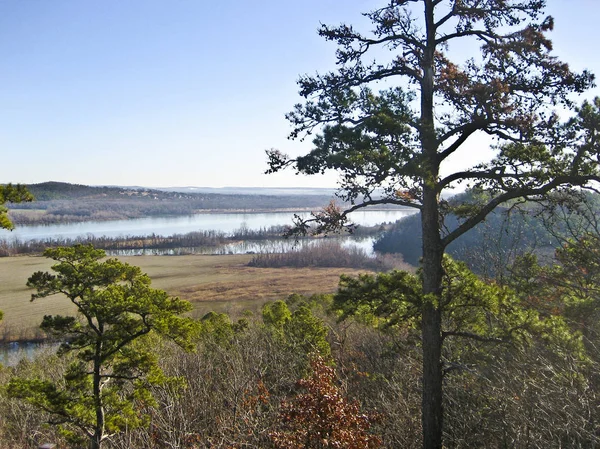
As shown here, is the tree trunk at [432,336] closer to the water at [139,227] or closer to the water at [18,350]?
the water at [18,350]

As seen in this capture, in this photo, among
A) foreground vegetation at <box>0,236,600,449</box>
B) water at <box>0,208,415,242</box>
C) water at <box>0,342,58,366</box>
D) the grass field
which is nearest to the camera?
foreground vegetation at <box>0,236,600,449</box>

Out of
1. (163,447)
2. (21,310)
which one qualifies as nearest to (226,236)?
(21,310)

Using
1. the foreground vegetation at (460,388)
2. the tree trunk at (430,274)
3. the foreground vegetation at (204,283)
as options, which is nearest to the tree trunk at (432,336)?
the tree trunk at (430,274)

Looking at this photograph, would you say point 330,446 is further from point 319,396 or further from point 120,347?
point 120,347

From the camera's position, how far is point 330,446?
5.69 m

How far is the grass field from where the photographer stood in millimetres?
47250

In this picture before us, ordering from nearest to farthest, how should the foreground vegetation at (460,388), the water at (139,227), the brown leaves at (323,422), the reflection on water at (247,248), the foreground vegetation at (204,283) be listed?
the brown leaves at (323,422), the foreground vegetation at (460,388), the foreground vegetation at (204,283), the reflection on water at (247,248), the water at (139,227)

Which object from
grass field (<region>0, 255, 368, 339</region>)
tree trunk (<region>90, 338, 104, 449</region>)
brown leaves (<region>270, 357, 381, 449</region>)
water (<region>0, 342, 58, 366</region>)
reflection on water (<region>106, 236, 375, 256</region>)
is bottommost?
water (<region>0, 342, 58, 366</region>)

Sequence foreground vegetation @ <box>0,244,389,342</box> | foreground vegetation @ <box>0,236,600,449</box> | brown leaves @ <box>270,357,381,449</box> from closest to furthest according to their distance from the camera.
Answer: brown leaves @ <box>270,357,381,449</box>
foreground vegetation @ <box>0,236,600,449</box>
foreground vegetation @ <box>0,244,389,342</box>

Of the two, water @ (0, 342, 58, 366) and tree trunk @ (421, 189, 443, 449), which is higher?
tree trunk @ (421, 189, 443, 449)

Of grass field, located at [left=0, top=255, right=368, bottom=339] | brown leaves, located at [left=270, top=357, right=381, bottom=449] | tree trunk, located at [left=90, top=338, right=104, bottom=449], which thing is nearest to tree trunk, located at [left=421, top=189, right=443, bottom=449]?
brown leaves, located at [left=270, top=357, right=381, bottom=449]

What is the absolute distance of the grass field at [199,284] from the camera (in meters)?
47.2

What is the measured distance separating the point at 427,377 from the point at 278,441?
250 centimetres

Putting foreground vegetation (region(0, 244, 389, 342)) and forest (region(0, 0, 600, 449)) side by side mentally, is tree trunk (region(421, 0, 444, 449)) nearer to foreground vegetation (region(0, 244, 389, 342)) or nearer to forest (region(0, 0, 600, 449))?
forest (region(0, 0, 600, 449))
